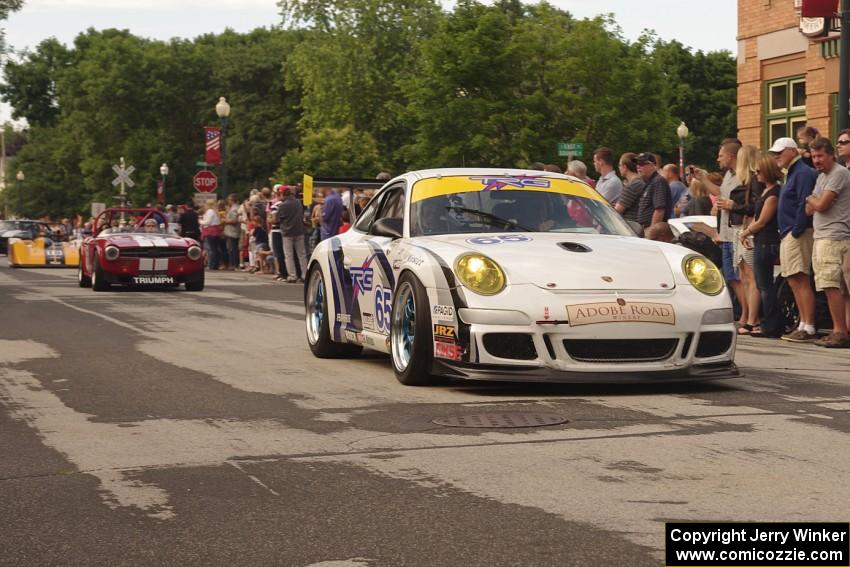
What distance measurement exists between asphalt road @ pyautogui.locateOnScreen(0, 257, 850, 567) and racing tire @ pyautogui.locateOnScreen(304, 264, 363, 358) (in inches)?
11.8

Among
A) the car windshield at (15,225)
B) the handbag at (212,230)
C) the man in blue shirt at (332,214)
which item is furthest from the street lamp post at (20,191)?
the man in blue shirt at (332,214)

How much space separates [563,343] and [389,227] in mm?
1955

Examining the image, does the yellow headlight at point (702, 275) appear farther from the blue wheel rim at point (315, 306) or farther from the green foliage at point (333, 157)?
the green foliage at point (333, 157)

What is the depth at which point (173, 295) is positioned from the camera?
22.7m

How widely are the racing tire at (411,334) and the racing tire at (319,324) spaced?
A: 1756 millimetres

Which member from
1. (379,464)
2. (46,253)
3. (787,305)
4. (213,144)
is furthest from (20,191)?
(379,464)

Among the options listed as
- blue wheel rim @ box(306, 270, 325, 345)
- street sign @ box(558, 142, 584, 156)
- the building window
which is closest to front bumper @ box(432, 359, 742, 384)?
blue wheel rim @ box(306, 270, 325, 345)

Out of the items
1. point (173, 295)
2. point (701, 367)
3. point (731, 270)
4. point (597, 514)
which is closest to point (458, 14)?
point (173, 295)

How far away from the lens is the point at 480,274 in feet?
28.9

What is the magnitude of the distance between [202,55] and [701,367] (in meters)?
87.9

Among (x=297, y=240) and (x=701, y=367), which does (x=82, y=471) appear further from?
(x=297, y=240)

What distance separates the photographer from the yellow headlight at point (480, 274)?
344 inches

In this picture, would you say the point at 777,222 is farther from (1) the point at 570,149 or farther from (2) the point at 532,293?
(1) the point at 570,149

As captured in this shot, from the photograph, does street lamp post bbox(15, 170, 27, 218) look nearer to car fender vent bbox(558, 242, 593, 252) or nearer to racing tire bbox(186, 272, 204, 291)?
racing tire bbox(186, 272, 204, 291)
